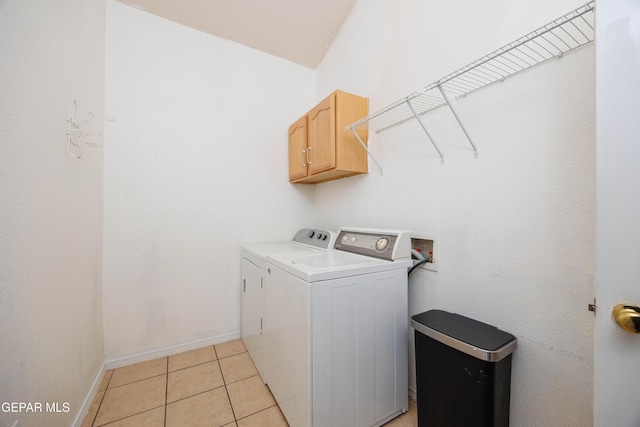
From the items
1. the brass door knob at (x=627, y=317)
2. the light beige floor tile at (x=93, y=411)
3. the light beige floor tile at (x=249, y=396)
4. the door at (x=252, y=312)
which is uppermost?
the brass door knob at (x=627, y=317)

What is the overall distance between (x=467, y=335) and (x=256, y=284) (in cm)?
137

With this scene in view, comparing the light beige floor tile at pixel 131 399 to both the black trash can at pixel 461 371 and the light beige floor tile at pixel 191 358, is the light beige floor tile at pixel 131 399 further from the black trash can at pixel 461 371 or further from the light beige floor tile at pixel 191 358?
the black trash can at pixel 461 371

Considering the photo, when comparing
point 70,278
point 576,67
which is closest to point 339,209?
point 576,67

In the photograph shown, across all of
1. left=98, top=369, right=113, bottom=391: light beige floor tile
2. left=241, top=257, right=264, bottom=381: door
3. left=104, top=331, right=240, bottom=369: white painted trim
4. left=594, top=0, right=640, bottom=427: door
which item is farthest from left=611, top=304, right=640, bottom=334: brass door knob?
left=98, top=369, right=113, bottom=391: light beige floor tile

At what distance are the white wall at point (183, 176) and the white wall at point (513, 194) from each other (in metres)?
1.35

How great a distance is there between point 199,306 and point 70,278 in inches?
40.5

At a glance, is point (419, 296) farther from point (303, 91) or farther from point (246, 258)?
point (303, 91)

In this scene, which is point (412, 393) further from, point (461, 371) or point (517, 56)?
point (517, 56)

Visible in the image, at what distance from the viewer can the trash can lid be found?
921mm

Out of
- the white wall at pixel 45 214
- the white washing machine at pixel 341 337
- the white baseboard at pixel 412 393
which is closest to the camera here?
the white wall at pixel 45 214

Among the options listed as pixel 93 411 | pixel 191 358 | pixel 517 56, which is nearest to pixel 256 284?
pixel 191 358

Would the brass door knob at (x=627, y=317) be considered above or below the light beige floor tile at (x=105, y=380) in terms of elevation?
above

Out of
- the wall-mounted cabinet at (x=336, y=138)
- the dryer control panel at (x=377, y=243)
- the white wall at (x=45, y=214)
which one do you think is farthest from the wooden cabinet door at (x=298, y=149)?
the white wall at (x=45, y=214)

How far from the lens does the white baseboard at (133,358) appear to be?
136cm
